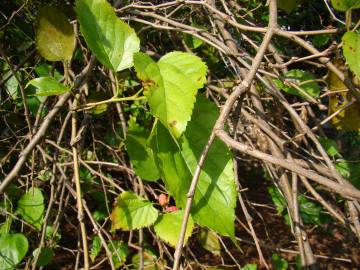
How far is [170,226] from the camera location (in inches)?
32.0

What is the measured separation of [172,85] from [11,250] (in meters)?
0.87

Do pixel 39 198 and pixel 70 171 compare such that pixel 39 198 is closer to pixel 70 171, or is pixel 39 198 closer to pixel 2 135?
pixel 2 135

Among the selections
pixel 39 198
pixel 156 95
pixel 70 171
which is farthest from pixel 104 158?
pixel 156 95

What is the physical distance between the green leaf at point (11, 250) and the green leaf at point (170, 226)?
0.60 m

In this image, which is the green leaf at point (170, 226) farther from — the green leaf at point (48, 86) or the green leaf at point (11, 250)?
the green leaf at point (11, 250)

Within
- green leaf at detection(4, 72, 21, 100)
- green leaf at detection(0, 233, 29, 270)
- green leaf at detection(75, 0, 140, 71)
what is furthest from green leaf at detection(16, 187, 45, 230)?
green leaf at detection(75, 0, 140, 71)

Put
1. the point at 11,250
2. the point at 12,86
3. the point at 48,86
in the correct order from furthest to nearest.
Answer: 1. the point at 12,86
2. the point at 11,250
3. the point at 48,86

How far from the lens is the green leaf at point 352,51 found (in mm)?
695

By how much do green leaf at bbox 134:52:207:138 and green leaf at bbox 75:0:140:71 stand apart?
8 cm

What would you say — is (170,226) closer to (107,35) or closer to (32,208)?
(107,35)

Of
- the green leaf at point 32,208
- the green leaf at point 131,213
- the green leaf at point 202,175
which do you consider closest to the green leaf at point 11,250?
the green leaf at point 32,208

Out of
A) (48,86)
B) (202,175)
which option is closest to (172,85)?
(202,175)

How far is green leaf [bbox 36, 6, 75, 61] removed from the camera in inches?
37.3

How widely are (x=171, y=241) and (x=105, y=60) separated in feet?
1.17
